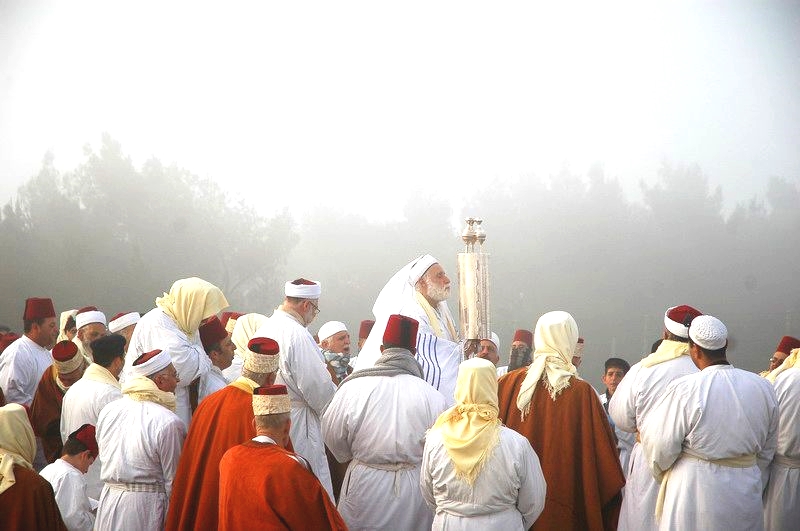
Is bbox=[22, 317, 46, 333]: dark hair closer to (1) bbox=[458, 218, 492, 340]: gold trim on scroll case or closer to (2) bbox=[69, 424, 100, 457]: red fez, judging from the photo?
(2) bbox=[69, 424, 100, 457]: red fez

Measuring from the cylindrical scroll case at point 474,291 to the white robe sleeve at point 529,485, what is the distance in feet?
7.19

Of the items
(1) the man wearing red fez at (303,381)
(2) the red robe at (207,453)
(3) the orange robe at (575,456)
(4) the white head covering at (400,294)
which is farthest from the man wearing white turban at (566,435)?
(2) the red robe at (207,453)

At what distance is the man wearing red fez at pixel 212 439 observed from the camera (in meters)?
4.66

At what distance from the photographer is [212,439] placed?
15.4 ft

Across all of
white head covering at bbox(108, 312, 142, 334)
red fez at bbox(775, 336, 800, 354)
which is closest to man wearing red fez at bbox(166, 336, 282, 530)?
white head covering at bbox(108, 312, 142, 334)

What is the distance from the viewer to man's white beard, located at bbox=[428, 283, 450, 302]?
657 centimetres

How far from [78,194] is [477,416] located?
17.8 metres

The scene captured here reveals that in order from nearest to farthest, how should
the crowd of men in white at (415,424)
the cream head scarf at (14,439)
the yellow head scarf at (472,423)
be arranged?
the yellow head scarf at (472,423), the crowd of men in white at (415,424), the cream head scarf at (14,439)

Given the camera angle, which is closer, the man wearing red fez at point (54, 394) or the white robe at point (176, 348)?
the white robe at point (176, 348)

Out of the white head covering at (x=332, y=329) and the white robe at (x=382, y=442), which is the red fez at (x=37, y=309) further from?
the white robe at (x=382, y=442)

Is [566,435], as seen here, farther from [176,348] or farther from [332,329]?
[332,329]

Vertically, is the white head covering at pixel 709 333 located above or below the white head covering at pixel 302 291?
below

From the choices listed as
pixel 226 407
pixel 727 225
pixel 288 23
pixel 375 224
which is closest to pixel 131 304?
pixel 375 224

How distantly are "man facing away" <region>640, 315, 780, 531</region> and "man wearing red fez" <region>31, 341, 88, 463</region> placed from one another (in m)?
4.42
